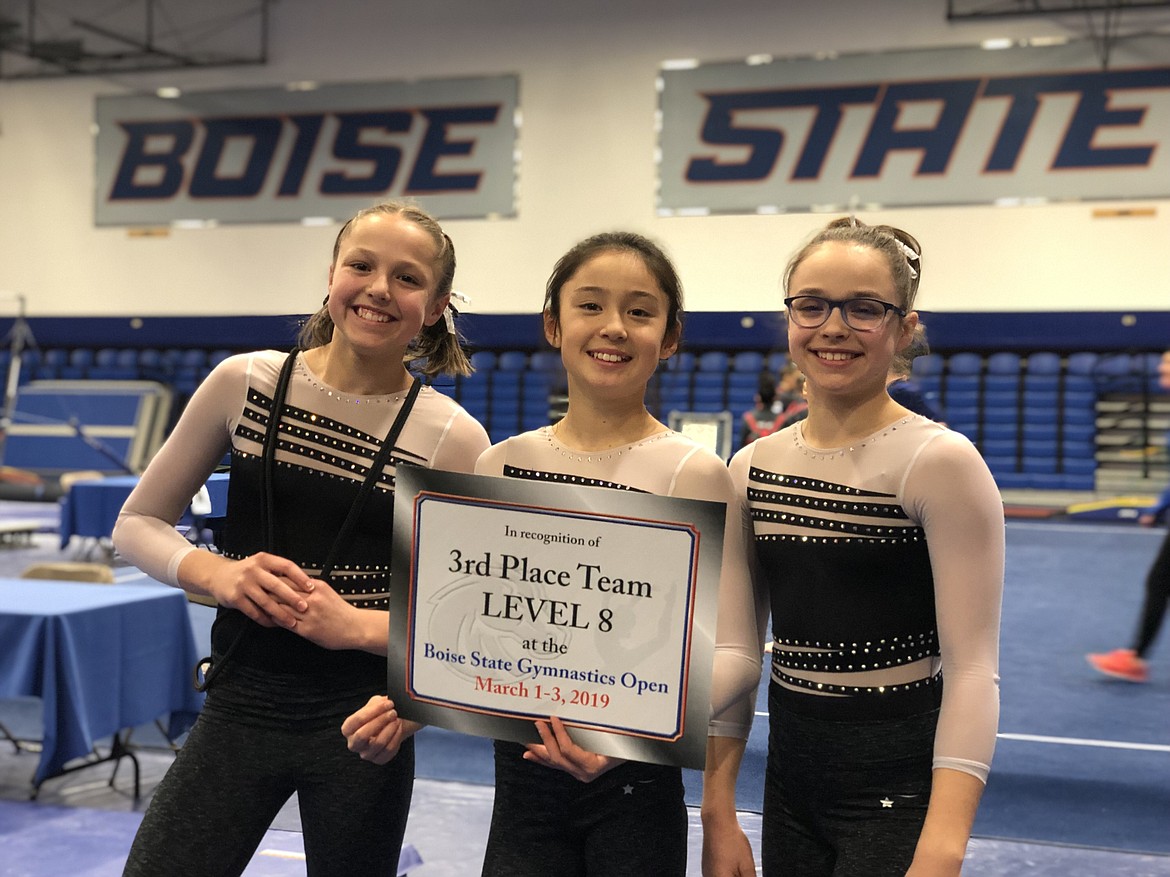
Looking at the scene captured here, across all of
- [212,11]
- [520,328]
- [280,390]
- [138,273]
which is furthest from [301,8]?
[280,390]

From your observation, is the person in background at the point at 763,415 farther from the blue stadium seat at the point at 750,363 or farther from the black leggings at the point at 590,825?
the black leggings at the point at 590,825

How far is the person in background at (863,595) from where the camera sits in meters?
1.43

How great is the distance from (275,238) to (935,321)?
824 cm

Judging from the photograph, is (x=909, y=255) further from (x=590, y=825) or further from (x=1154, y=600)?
(x=1154, y=600)

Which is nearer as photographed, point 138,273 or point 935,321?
point 935,321

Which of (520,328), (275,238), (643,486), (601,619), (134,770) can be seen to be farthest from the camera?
(275,238)

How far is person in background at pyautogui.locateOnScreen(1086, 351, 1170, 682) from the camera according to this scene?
4875mm

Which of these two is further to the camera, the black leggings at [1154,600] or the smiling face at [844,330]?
the black leggings at [1154,600]

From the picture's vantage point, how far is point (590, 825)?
1506mm

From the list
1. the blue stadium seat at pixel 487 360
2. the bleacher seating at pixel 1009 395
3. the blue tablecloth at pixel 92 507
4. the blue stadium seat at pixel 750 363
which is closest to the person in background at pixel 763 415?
the blue stadium seat at pixel 750 363

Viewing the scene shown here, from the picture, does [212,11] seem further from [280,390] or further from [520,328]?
[280,390]

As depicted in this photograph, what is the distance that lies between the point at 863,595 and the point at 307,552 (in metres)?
0.83

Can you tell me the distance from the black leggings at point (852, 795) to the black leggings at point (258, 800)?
600 mm

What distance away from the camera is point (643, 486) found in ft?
5.11
